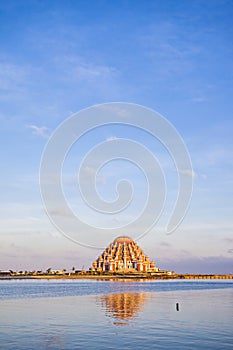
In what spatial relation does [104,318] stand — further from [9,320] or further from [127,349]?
[127,349]

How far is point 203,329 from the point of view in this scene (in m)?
37.0

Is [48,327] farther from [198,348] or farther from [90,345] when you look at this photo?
[198,348]

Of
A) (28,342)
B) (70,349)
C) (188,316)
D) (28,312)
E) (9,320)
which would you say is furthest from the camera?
(28,312)

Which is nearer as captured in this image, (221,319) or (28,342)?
(28,342)

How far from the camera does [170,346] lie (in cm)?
2995

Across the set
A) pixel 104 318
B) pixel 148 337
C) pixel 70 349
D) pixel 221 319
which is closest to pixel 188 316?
pixel 221 319

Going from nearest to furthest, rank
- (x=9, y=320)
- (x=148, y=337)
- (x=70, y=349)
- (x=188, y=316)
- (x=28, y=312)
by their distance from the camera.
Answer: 1. (x=70, y=349)
2. (x=148, y=337)
3. (x=9, y=320)
4. (x=188, y=316)
5. (x=28, y=312)

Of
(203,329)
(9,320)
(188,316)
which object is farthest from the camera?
(188,316)

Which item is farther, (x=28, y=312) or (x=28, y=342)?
(x=28, y=312)

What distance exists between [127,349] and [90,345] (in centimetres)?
284

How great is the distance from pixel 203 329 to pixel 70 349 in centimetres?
1340

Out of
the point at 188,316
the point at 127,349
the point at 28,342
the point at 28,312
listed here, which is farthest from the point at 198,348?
the point at 28,312

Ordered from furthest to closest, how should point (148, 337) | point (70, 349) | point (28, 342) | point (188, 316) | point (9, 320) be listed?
point (188, 316)
point (9, 320)
point (148, 337)
point (28, 342)
point (70, 349)

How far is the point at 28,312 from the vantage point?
1973 inches
